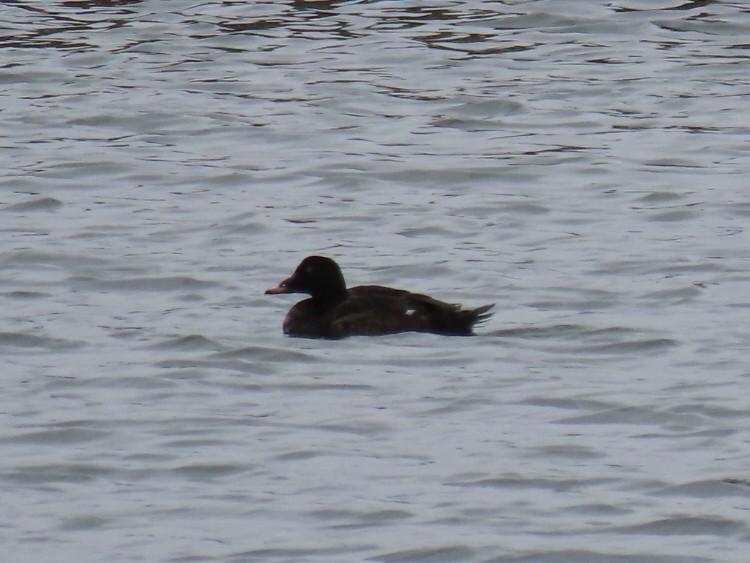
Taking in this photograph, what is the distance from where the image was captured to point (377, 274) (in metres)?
12.1

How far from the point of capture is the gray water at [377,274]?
25.3ft

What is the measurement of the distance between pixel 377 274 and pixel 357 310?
4.54ft

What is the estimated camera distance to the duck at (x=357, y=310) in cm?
1048

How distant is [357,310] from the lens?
35.2 feet

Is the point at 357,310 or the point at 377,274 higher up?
the point at 357,310

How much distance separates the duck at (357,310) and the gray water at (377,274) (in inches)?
3.6

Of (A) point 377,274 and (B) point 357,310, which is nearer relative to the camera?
(B) point 357,310

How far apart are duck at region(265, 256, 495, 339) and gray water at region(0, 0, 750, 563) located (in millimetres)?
92

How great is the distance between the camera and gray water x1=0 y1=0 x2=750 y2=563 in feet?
25.3

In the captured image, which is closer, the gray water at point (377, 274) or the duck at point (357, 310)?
the gray water at point (377, 274)

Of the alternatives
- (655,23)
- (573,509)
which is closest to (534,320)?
(573,509)

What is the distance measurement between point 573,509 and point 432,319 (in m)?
2.97

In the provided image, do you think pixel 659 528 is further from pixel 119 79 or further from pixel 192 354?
pixel 119 79

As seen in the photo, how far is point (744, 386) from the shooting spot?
931 centimetres
